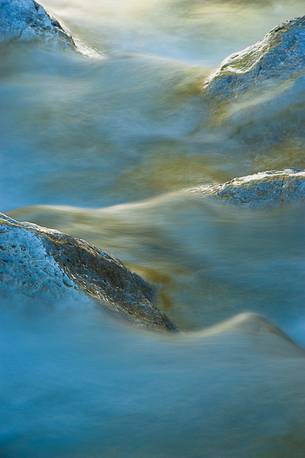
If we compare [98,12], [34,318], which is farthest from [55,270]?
[98,12]

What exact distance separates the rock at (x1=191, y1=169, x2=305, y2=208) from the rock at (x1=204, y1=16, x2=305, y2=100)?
3482 millimetres

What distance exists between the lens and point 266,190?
35.4 feet

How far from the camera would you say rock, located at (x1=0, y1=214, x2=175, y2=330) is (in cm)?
664

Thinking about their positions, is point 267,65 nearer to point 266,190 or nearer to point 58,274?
point 266,190

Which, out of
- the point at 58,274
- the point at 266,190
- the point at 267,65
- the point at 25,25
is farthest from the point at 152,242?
the point at 25,25

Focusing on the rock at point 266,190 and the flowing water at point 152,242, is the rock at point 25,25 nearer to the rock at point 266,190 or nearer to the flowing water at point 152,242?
the flowing water at point 152,242

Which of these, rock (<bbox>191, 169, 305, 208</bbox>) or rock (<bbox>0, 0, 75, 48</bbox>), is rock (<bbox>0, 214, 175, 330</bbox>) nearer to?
rock (<bbox>191, 169, 305, 208</bbox>)

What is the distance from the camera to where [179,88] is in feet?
50.4

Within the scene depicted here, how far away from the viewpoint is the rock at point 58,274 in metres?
6.64

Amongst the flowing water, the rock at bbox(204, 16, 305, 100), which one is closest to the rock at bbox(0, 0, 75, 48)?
the flowing water

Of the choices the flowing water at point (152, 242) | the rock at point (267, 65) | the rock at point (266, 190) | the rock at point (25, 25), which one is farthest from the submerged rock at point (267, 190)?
the rock at point (25, 25)

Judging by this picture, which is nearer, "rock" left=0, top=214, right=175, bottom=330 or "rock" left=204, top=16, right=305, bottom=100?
"rock" left=0, top=214, right=175, bottom=330

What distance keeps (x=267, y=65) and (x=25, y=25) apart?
5668mm

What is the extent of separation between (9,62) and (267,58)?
5408mm
